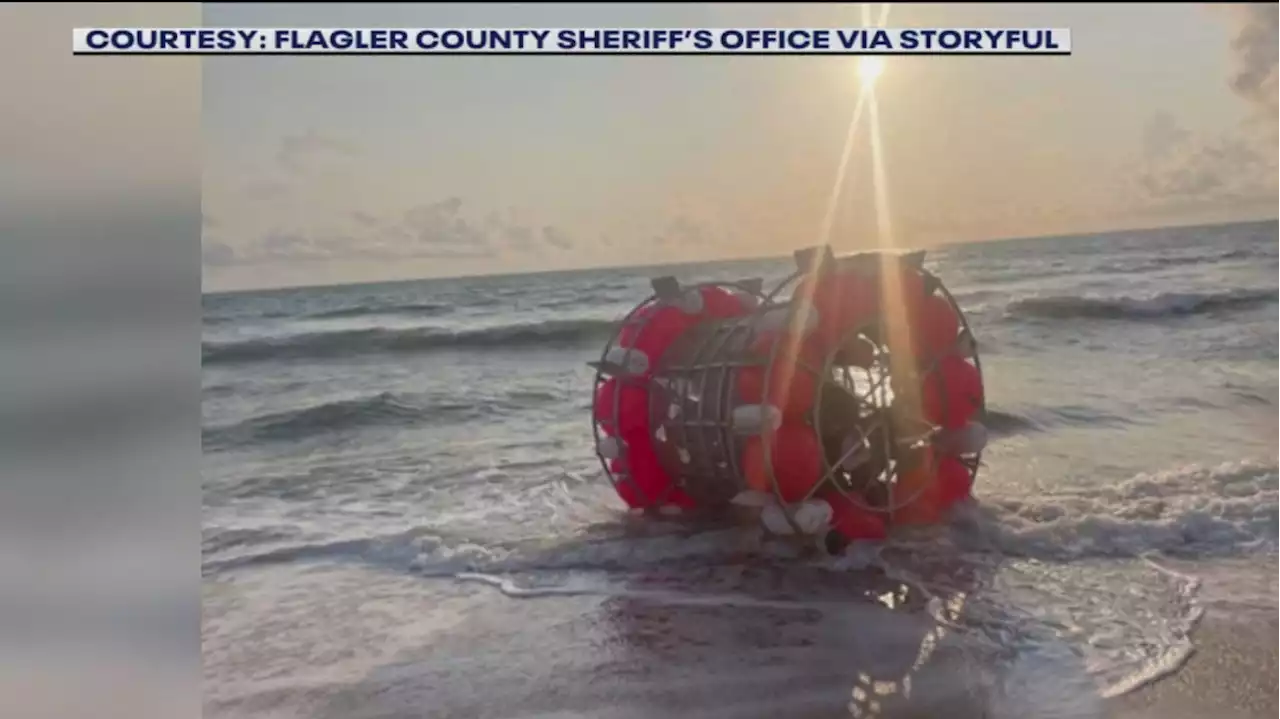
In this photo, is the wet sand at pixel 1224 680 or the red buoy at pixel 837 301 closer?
the wet sand at pixel 1224 680

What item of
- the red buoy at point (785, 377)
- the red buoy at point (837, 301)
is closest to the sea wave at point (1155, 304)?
the red buoy at point (837, 301)

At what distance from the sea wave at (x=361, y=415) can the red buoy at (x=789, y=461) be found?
1.17 ft

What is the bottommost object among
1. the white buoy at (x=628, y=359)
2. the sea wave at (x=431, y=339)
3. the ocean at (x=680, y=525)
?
the ocean at (x=680, y=525)

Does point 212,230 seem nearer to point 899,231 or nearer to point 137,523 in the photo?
point 137,523

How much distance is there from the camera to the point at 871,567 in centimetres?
158

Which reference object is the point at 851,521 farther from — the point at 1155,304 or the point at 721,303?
the point at 1155,304

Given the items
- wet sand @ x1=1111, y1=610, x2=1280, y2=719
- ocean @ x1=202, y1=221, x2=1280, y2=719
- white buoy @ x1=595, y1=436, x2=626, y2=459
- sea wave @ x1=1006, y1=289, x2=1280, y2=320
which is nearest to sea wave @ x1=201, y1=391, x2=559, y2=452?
ocean @ x1=202, y1=221, x2=1280, y2=719

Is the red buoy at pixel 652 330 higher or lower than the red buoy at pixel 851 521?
higher

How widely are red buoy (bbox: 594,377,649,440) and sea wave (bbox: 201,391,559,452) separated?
10cm

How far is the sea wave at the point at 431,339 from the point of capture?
1606 millimetres

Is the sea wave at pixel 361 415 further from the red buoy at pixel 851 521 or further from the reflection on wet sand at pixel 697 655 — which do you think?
the red buoy at pixel 851 521

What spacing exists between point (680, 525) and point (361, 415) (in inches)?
20.9

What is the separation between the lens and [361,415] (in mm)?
1642

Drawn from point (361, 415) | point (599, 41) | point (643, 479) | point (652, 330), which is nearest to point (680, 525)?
point (643, 479)
